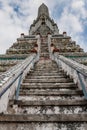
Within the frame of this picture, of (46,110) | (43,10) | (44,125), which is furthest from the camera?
(43,10)

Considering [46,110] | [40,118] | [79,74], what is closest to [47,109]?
[46,110]

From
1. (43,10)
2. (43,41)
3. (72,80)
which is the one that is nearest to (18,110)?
(72,80)

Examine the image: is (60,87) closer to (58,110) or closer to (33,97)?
(33,97)

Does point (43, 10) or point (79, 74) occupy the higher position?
point (43, 10)

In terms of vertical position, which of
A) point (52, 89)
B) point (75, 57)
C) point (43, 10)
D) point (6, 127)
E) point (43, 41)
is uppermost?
point (43, 10)

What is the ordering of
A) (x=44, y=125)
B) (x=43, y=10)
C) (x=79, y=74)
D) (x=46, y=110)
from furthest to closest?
(x=43, y=10), (x=79, y=74), (x=46, y=110), (x=44, y=125)

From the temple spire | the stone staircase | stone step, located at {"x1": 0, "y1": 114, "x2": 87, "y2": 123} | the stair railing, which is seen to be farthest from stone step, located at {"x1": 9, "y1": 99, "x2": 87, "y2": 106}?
the temple spire

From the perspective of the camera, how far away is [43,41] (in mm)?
16672

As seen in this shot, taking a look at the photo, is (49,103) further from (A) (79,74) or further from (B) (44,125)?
(A) (79,74)

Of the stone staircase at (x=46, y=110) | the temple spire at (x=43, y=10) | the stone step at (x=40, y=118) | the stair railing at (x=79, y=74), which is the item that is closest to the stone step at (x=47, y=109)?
the stone staircase at (x=46, y=110)

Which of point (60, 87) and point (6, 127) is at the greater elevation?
Answer: point (60, 87)

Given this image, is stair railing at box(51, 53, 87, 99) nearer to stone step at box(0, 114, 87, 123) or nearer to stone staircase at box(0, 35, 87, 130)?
stone staircase at box(0, 35, 87, 130)

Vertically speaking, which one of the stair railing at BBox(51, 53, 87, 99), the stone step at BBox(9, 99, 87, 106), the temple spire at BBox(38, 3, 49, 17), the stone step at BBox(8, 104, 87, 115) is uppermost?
the temple spire at BBox(38, 3, 49, 17)

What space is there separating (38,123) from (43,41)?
47.3 ft
